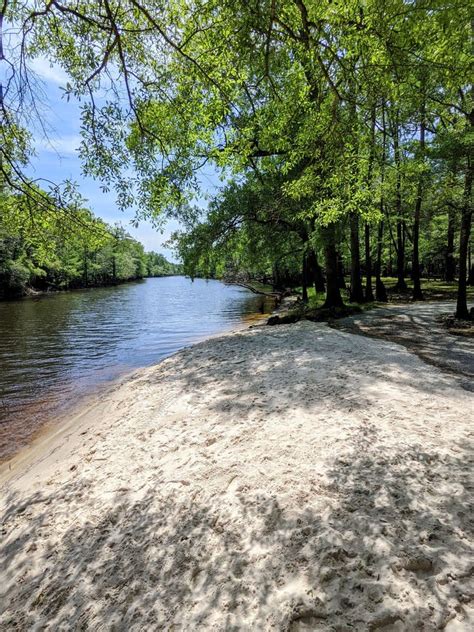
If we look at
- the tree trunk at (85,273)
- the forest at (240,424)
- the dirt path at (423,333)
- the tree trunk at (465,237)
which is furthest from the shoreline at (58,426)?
the tree trunk at (85,273)

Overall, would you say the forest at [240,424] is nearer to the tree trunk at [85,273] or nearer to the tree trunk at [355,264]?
the tree trunk at [355,264]

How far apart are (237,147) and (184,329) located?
14.9 metres

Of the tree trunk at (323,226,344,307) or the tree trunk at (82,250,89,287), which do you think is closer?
the tree trunk at (323,226,344,307)

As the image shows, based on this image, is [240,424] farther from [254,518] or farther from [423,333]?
[423,333]

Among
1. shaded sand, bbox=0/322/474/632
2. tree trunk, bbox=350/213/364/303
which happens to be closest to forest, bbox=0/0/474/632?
shaded sand, bbox=0/322/474/632

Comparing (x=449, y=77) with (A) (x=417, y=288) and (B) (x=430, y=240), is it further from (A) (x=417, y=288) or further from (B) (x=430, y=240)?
(B) (x=430, y=240)

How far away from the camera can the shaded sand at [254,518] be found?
93.5 inches

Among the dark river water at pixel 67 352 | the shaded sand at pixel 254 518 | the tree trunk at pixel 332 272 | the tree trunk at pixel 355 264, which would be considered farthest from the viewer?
the tree trunk at pixel 355 264

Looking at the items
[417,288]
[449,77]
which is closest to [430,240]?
[417,288]

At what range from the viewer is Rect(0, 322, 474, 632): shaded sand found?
238 centimetres

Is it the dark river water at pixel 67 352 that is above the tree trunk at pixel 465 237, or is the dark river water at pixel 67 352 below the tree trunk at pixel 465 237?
below

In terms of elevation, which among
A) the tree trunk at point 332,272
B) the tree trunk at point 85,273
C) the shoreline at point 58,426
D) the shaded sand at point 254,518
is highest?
the tree trunk at point 85,273

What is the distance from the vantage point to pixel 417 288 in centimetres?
2117

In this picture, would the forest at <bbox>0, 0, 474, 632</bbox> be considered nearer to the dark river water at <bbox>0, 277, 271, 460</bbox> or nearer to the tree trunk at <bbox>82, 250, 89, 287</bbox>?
the dark river water at <bbox>0, 277, 271, 460</bbox>
